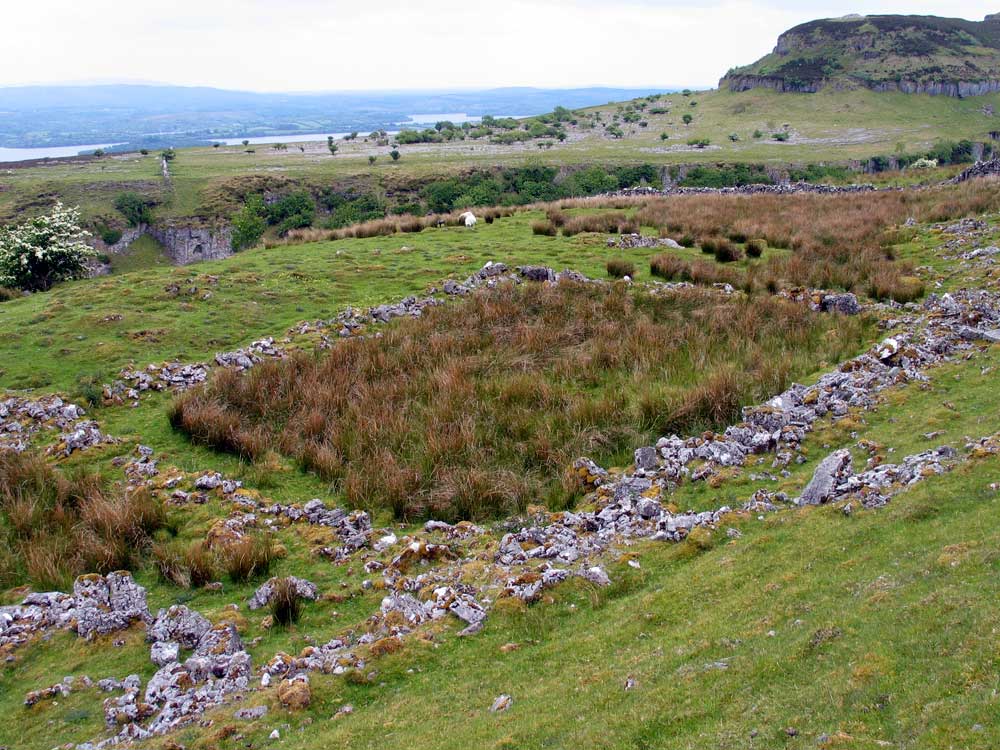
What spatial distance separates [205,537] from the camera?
7.52 metres

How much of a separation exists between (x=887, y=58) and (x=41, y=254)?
108892 mm

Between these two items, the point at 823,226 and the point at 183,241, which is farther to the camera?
the point at 183,241

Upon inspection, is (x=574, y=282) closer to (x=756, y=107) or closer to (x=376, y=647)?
(x=376, y=647)

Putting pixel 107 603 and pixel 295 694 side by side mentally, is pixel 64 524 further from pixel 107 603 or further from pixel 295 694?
pixel 295 694

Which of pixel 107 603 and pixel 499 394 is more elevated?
pixel 499 394

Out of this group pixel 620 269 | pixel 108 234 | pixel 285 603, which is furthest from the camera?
pixel 108 234

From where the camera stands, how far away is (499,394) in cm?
1083

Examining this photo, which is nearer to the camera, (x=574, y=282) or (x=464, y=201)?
(x=574, y=282)

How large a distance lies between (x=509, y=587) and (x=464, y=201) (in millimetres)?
47214

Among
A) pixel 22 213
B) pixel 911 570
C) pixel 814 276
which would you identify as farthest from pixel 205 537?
pixel 22 213

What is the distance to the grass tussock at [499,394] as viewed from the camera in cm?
876

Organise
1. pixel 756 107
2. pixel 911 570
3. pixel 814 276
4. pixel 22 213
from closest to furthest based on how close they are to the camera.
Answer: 1. pixel 911 570
2. pixel 814 276
3. pixel 22 213
4. pixel 756 107

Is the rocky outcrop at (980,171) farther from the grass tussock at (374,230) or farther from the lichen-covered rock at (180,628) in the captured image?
the lichen-covered rock at (180,628)

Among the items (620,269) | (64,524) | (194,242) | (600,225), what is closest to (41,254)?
(64,524)
